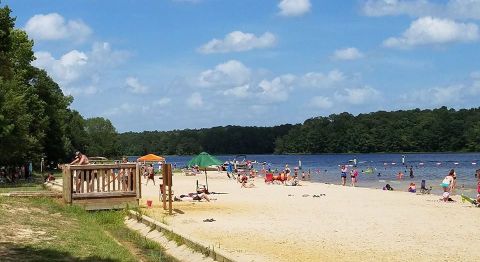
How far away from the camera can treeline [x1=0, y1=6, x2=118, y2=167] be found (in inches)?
1093

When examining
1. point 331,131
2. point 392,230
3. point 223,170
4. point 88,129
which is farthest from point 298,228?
point 331,131

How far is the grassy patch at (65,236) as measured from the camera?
1010 cm

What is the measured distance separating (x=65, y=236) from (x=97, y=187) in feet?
19.7

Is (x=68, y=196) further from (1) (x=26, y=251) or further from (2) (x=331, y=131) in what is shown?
(2) (x=331, y=131)

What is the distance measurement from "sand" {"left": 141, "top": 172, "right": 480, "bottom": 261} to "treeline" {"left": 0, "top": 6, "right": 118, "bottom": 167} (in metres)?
11.9

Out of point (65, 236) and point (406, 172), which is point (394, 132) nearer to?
point (406, 172)

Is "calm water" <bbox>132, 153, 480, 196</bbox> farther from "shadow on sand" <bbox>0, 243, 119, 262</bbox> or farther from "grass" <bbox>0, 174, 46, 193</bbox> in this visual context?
"shadow on sand" <bbox>0, 243, 119, 262</bbox>

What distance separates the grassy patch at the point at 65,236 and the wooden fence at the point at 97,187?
562mm

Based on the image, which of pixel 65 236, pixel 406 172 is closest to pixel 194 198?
pixel 65 236

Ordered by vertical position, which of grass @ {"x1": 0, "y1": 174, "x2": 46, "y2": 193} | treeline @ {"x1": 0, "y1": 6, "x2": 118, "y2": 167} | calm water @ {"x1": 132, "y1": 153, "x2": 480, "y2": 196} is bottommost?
calm water @ {"x1": 132, "y1": 153, "x2": 480, "y2": 196}

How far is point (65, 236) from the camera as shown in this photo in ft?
39.8

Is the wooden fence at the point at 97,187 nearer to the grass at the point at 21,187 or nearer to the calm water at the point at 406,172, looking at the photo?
the grass at the point at 21,187

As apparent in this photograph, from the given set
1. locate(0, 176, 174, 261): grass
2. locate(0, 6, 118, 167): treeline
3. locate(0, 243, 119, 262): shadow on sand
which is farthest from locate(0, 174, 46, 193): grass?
locate(0, 243, 119, 262): shadow on sand

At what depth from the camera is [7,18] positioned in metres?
26.9
